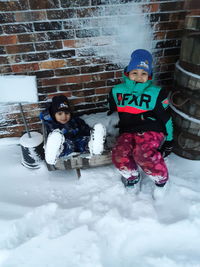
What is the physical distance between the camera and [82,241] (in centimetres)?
137

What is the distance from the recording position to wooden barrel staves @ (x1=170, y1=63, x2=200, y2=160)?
5.38 feet

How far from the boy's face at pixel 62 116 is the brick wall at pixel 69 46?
32 centimetres

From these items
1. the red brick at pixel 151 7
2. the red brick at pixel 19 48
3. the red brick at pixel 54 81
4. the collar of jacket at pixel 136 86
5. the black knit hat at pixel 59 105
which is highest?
the red brick at pixel 151 7

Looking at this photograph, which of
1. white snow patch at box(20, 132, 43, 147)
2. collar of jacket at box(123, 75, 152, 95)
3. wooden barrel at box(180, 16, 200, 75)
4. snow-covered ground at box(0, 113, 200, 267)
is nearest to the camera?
snow-covered ground at box(0, 113, 200, 267)

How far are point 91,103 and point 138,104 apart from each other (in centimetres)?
68

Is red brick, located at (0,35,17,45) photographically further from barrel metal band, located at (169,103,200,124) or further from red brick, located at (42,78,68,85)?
barrel metal band, located at (169,103,200,124)

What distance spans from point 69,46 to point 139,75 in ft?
2.26

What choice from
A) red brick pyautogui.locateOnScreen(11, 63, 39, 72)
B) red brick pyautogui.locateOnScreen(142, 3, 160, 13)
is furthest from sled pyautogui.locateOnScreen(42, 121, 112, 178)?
red brick pyautogui.locateOnScreen(142, 3, 160, 13)

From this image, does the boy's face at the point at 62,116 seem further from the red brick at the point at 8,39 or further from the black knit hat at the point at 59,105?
the red brick at the point at 8,39

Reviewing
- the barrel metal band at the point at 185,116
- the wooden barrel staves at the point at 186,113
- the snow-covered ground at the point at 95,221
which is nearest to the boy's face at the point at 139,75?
the wooden barrel staves at the point at 186,113

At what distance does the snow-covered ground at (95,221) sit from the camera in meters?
1.30

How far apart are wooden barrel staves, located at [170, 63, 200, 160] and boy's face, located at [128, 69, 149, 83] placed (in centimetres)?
32

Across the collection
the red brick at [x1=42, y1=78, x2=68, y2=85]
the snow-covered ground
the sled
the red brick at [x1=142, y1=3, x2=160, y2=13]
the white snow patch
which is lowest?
the snow-covered ground

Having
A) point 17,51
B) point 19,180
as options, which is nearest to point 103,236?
point 19,180
